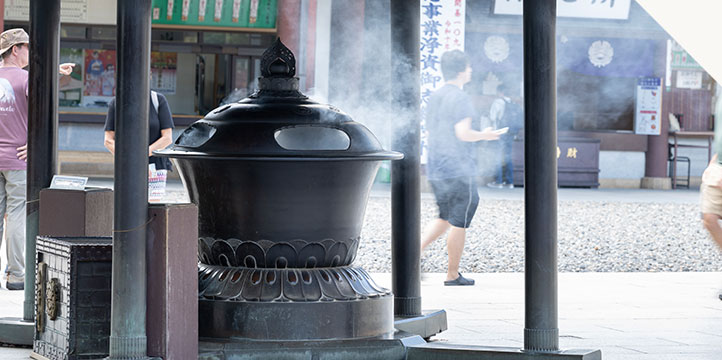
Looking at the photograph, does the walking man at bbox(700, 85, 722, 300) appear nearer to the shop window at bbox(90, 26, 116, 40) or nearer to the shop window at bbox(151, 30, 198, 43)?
the shop window at bbox(151, 30, 198, 43)

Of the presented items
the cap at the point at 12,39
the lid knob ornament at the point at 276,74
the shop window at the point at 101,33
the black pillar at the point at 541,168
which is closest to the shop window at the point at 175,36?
the shop window at the point at 101,33

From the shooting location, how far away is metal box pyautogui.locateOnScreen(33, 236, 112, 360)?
10.6ft

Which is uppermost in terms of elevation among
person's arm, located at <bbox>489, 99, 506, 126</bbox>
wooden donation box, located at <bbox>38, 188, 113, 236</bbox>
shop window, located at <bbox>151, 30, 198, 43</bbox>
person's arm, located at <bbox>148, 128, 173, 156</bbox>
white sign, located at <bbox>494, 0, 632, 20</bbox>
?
white sign, located at <bbox>494, 0, 632, 20</bbox>

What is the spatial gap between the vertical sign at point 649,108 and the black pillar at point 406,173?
44.8 ft

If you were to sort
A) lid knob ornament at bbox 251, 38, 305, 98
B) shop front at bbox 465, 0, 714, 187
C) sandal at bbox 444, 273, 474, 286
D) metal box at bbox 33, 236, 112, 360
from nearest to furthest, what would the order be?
metal box at bbox 33, 236, 112, 360 < lid knob ornament at bbox 251, 38, 305, 98 < sandal at bbox 444, 273, 474, 286 < shop front at bbox 465, 0, 714, 187

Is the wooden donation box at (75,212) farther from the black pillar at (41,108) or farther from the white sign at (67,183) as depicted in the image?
the black pillar at (41,108)

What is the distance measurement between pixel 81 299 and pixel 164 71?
44.8 feet

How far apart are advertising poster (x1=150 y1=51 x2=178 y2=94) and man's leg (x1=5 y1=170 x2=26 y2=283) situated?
10759 mm

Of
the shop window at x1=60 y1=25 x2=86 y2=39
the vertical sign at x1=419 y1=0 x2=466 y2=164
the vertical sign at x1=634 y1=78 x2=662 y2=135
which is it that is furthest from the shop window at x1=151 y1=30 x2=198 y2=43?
the vertical sign at x1=634 y1=78 x2=662 y2=135

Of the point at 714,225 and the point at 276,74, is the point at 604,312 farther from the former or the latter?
the point at 276,74

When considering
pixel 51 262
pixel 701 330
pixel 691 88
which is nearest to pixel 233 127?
pixel 51 262

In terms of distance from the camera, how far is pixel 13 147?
5.80 meters

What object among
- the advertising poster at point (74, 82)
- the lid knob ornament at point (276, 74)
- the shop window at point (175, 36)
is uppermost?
the shop window at point (175, 36)

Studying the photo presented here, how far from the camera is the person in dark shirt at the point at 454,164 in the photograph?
6.32 metres
